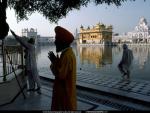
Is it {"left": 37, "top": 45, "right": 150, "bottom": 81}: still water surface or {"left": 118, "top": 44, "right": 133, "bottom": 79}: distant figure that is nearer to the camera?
{"left": 118, "top": 44, "right": 133, "bottom": 79}: distant figure

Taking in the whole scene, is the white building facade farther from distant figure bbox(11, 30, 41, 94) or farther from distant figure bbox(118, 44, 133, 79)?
distant figure bbox(11, 30, 41, 94)

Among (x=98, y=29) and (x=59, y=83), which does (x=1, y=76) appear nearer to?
(x=59, y=83)

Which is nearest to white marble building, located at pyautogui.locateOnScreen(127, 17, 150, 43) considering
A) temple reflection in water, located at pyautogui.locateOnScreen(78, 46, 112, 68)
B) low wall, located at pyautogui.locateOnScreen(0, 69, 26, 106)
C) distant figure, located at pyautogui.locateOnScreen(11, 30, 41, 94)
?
temple reflection in water, located at pyautogui.locateOnScreen(78, 46, 112, 68)

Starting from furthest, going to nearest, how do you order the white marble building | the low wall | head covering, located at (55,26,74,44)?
the white marble building, the low wall, head covering, located at (55,26,74,44)

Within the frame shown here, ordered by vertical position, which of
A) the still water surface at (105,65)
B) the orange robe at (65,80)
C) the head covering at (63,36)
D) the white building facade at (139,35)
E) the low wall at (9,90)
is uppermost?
the white building facade at (139,35)

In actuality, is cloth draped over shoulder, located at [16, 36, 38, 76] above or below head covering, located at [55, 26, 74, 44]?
below

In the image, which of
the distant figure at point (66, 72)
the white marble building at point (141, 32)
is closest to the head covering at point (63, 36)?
the distant figure at point (66, 72)

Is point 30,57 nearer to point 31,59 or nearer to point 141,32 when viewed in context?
point 31,59

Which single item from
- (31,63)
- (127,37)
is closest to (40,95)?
(31,63)

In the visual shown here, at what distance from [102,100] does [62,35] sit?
417cm

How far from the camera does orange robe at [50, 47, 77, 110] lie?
140 inches

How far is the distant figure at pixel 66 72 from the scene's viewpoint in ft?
11.7

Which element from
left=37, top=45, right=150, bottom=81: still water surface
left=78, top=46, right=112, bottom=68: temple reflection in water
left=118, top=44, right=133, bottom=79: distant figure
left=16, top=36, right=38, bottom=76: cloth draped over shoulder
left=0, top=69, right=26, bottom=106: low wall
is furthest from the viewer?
left=78, top=46, right=112, bottom=68: temple reflection in water

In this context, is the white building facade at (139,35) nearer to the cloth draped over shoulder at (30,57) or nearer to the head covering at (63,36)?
the cloth draped over shoulder at (30,57)
